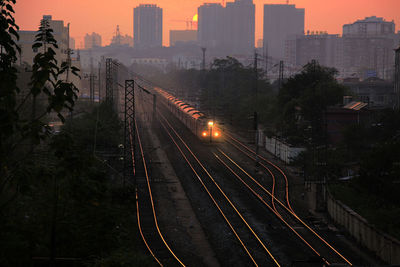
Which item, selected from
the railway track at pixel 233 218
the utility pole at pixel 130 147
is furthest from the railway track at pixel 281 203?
the utility pole at pixel 130 147

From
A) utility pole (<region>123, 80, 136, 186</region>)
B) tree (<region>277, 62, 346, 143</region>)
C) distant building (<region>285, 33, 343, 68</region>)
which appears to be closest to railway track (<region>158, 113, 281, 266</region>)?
utility pole (<region>123, 80, 136, 186</region>)

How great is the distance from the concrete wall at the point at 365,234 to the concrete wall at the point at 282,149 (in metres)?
11.6

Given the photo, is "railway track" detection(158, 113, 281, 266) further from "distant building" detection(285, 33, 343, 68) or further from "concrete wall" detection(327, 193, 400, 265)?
"distant building" detection(285, 33, 343, 68)

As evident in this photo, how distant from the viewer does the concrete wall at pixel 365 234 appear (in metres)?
15.0

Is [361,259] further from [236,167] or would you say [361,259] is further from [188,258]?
[236,167]

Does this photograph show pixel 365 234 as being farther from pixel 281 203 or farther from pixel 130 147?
pixel 130 147

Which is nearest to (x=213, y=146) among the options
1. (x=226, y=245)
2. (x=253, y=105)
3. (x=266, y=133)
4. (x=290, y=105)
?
(x=266, y=133)

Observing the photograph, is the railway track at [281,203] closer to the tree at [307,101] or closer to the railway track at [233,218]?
the railway track at [233,218]

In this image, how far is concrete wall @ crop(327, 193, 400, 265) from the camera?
1498 centimetres

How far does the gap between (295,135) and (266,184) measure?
1056cm

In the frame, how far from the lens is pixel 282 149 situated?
34406 millimetres

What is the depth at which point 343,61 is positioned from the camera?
193 m

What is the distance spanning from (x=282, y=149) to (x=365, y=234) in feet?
57.7

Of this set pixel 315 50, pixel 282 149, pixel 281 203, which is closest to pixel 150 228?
pixel 281 203
